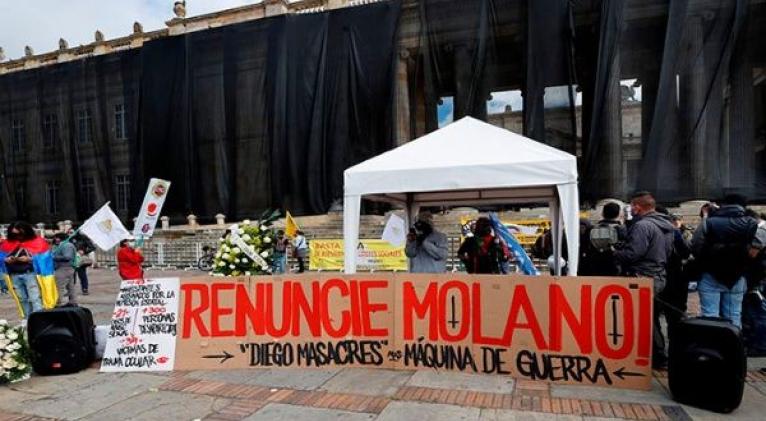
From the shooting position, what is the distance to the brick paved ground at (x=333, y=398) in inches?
147

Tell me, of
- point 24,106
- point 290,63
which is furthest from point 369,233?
point 24,106

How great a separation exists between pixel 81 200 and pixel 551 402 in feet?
92.9

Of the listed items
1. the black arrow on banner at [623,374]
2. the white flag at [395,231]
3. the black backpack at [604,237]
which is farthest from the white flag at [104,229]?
the black arrow on banner at [623,374]

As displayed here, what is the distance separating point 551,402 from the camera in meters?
3.91

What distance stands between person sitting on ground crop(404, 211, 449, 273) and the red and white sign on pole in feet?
15.9

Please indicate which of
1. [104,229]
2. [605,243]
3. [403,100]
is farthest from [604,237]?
[403,100]

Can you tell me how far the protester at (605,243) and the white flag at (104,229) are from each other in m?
6.75

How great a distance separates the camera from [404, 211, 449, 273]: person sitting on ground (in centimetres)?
633

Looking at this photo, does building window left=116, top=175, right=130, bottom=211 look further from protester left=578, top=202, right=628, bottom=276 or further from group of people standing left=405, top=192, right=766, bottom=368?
group of people standing left=405, top=192, right=766, bottom=368

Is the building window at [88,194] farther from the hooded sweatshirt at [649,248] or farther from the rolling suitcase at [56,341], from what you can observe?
the hooded sweatshirt at [649,248]

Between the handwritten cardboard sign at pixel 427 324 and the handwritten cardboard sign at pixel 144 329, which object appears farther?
the handwritten cardboard sign at pixel 144 329

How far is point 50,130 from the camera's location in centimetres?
2733

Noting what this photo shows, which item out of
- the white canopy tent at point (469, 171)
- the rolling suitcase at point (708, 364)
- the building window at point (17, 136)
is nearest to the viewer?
the rolling suitcase at point (708, 364)

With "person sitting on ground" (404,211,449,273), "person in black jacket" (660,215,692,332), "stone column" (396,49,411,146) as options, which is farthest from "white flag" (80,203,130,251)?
"stone column" (396,49,411,146)
